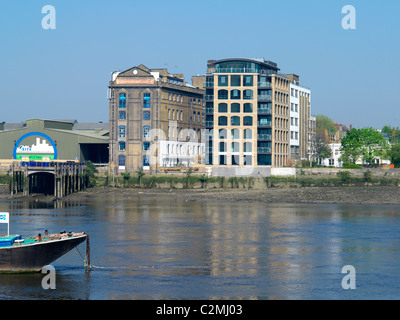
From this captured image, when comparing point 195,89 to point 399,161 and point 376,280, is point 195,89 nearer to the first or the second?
point 399,161

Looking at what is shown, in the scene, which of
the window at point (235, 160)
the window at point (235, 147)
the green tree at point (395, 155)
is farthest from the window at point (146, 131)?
the green tree at point (395, 155)

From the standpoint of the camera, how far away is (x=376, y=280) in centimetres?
4375

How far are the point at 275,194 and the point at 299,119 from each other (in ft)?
144

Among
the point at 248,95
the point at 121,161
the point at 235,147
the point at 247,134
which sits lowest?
the point at 121,161

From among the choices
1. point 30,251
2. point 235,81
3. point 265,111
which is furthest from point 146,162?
point 30,251

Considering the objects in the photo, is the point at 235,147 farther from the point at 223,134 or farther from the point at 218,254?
the point at 218,254

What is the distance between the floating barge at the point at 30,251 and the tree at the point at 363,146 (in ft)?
349

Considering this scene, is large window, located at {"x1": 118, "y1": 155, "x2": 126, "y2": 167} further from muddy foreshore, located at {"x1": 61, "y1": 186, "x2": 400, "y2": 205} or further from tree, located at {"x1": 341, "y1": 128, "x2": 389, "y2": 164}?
tree, located at {"x1": 341, "y1": 128, "x2": 389, "y2": 164}

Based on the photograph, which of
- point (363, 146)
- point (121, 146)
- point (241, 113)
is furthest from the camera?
point (363, 146)

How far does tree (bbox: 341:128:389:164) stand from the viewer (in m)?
146

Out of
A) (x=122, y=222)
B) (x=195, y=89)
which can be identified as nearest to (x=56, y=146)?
(x=195, y=89)

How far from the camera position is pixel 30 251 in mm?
43688
